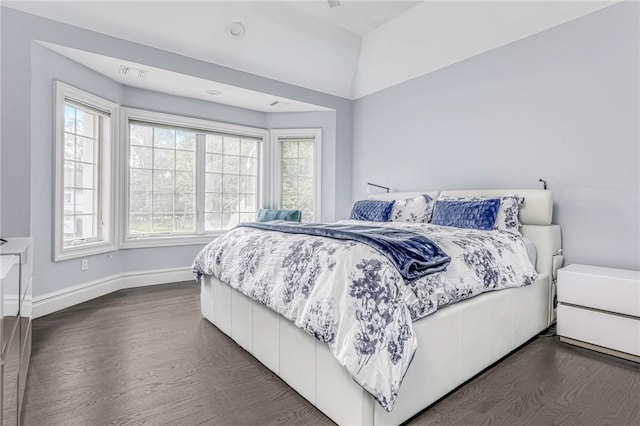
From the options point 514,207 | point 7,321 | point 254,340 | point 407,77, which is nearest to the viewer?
point 7,321

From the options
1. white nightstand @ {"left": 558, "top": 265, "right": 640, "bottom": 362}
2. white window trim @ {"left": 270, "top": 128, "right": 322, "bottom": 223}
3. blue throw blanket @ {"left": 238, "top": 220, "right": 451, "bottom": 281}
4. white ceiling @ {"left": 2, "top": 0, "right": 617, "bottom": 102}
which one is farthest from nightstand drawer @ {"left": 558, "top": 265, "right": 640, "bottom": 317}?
white window trim @ {"left": 270, "top": 128, "right": 322, "bottom": 223}

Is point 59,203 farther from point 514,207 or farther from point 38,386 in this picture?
point 514,207

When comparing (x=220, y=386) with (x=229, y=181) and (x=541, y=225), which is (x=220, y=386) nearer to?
(x=541, y=225)

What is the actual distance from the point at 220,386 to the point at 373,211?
2356 millimetres

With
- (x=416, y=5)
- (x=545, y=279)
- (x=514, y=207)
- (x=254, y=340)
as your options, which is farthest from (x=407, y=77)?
(x=254, y=340)

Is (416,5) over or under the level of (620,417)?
over

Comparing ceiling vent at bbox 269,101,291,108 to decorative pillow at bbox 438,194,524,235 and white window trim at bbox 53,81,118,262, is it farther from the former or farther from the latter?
decorative pillow at bbox 438,194,524,235

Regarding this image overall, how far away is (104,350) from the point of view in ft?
7.42

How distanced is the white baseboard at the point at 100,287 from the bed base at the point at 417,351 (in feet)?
5.91

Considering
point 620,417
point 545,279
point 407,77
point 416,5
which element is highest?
point 416,5

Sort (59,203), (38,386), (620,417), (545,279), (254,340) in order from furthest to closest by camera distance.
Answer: (59,203) < (545,279) < (254,340) < (38,386) < (620,417)

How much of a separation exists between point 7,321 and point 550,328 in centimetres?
350

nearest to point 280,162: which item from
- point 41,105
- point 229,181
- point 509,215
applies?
point 229,181

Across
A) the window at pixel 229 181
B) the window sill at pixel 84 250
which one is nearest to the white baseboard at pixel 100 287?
the window sill at pixel 84 250
